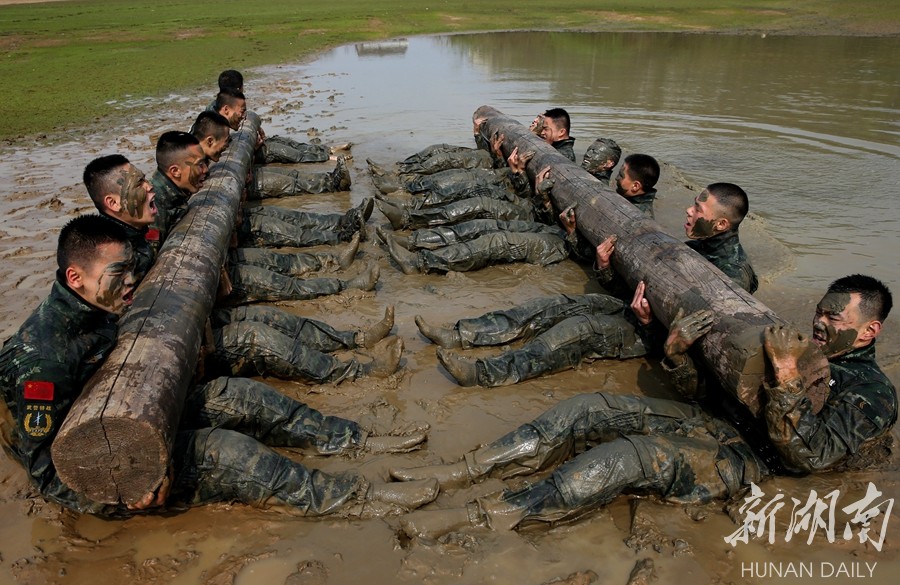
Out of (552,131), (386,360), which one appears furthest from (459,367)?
(552,131)

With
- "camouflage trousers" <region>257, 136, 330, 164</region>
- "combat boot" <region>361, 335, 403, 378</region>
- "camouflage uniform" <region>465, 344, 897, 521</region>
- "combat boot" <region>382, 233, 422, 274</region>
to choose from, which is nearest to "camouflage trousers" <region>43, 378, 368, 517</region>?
"camouflage uniform" <region>465, 344, 897, 521</region>

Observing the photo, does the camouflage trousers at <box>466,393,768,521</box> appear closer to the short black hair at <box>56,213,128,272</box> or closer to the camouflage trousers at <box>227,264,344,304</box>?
the short black hair at <box>56,213,128,272</box>

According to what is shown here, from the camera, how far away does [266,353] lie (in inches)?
179

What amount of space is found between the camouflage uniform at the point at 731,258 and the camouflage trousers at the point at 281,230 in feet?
14.1

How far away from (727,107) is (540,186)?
365 inches

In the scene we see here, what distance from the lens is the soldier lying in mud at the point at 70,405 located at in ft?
10.0

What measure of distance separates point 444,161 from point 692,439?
275 inches

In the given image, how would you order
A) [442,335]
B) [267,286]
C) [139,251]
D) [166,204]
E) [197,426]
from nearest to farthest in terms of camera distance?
[197,426] < [139,251] < [442,335] < [166,204] < [267,286]

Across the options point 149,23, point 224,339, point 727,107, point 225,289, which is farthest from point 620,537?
point 149,23

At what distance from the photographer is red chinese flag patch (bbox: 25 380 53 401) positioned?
2.96 m

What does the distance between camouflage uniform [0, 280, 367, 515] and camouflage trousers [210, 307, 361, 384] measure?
22.2 inches

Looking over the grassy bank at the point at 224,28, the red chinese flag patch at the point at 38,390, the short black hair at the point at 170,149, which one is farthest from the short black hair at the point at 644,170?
the grassy bank at the point at 224,28

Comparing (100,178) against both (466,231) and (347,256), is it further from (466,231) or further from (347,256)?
(466,231)

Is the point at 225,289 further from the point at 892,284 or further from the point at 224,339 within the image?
the point at 892,284
